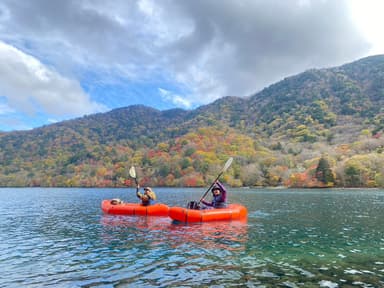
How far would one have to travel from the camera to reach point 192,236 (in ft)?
55.2

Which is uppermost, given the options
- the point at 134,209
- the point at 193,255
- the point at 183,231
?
the point at 134,209

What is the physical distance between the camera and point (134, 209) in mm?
25094

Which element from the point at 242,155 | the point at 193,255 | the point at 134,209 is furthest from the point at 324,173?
the point at 193,255

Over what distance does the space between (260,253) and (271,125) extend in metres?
186

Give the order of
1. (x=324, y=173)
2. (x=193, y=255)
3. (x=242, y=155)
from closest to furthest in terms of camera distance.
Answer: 1. (x=193, y=255)
2. (x=324, y=173)
3. (x=242, y=155)

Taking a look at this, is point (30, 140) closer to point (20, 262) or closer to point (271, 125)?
point (271, 125)

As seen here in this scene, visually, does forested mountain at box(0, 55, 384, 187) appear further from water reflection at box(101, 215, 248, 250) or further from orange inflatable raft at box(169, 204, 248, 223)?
water reflection at box(101, 215, 248, 250)

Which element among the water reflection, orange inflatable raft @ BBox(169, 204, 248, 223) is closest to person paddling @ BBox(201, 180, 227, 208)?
orange inflatable raft @ BBox(169, 204, 248, 223)

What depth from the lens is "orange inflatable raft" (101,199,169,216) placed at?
79.4 feet

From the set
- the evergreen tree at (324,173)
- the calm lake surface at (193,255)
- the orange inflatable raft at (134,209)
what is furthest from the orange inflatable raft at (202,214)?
the evergreen tree at (324,173)

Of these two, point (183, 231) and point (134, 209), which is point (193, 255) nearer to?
point (183, 231)

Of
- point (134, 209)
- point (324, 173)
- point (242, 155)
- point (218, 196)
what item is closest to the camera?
point (218, 196)

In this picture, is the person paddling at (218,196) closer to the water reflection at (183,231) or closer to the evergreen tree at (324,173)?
the water reflection at (183,231)

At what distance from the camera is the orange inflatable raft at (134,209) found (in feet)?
79.4
